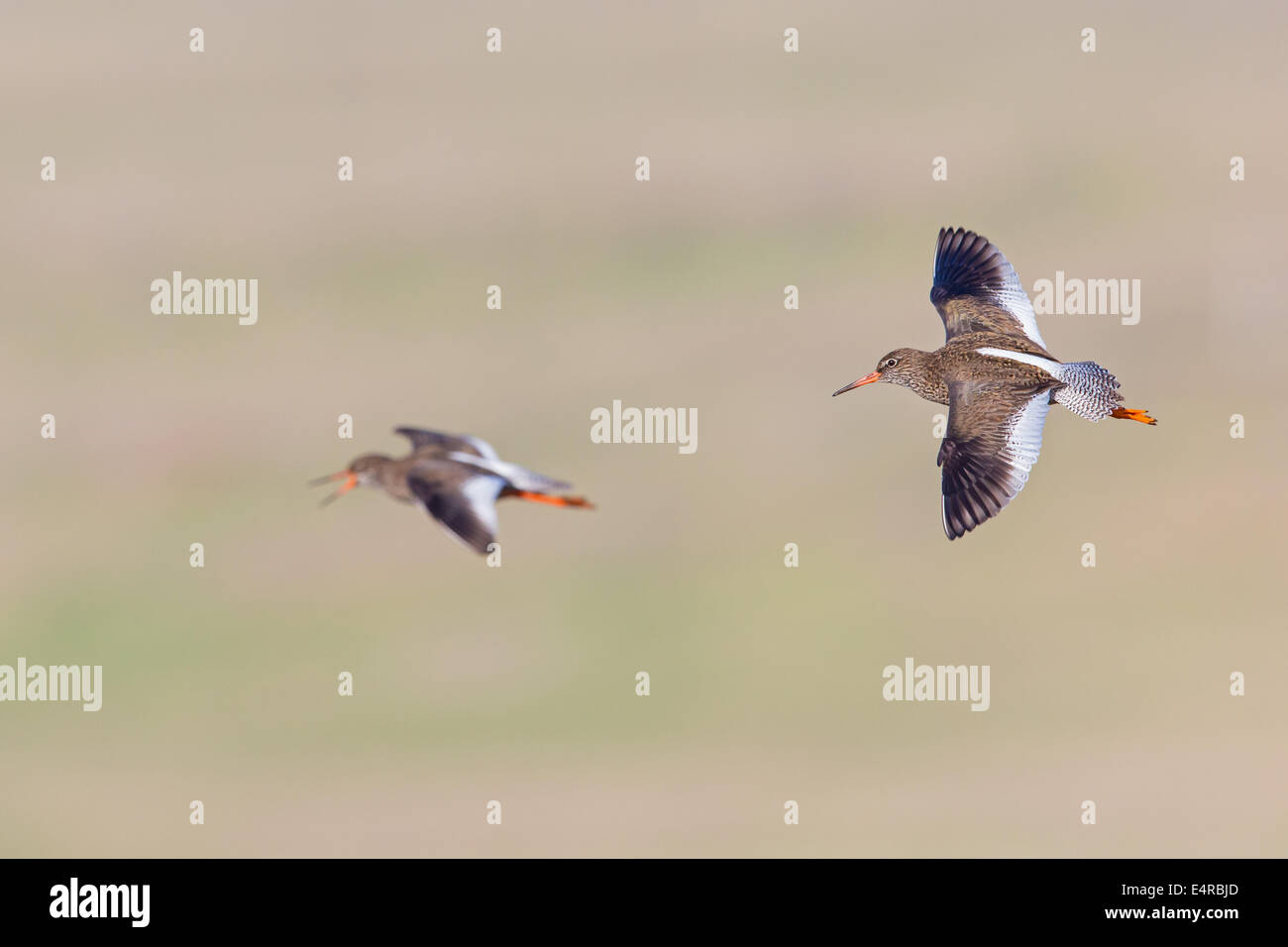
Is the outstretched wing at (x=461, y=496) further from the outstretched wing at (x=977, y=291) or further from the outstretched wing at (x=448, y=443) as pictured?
the outstretched wing at (x=977, y=291)

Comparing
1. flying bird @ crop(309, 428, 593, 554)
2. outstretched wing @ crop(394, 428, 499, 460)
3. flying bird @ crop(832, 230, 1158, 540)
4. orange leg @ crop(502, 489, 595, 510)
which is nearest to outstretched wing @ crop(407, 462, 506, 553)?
flying bird @ crop(309, 428, 593, 554)

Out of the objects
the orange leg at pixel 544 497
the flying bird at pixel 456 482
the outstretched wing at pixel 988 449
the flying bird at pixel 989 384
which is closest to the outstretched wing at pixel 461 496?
the flying bird at pixel 456 482

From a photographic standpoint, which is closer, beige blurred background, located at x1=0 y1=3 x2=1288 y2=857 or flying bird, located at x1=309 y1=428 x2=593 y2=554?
flying bird, located at x1=309 y1=428 x2=593 y2=554

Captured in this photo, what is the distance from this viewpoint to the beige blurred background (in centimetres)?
6581

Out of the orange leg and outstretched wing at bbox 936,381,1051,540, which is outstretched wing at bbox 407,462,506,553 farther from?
outstretched wing at bbox 936,381,1051,540

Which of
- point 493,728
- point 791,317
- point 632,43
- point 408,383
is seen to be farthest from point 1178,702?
point 632,43

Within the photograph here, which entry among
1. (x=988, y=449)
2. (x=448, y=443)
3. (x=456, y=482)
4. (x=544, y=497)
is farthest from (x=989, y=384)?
(x=456, y=482)

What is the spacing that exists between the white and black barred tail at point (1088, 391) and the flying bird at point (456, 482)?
479 centimetres

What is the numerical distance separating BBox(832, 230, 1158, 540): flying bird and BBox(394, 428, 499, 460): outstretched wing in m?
3.36

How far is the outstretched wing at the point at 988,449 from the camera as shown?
1869 centimetres

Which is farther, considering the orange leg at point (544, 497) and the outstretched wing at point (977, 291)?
the outstretched wing at point (977, 291)

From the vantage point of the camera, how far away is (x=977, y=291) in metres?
21.4

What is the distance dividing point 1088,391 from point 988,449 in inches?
41.3

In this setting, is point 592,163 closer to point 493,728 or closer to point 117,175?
point 117,175
